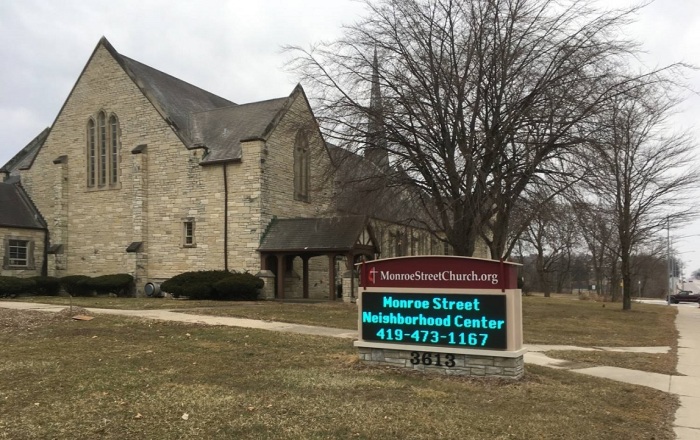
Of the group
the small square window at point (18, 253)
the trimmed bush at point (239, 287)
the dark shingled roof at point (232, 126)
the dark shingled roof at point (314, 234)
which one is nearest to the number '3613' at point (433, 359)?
the dark shingled roof at point (314, 234)

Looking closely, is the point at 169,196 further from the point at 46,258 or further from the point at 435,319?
the point at 435,319

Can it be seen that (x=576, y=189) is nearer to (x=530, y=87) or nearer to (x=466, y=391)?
(x=530, y=87)

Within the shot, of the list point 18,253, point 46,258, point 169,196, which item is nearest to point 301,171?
point 169,196

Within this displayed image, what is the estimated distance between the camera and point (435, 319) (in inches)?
323

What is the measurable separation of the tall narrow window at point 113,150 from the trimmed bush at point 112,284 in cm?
575

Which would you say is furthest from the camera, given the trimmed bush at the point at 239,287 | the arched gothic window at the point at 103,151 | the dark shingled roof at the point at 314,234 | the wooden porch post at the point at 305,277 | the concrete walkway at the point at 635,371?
the arched gothic window at the point at 103,151

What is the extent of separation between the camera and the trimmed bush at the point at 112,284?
28.1m

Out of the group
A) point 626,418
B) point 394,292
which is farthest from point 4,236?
point 626,418

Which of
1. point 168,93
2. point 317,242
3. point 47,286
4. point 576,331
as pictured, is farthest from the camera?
point 168,93

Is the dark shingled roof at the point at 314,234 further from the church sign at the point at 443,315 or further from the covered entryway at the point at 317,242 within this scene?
the church sign at the point at 443,315

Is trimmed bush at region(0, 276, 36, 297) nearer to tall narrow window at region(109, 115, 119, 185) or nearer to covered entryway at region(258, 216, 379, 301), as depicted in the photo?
tall narrow window at region(109, 115, 119, 185)

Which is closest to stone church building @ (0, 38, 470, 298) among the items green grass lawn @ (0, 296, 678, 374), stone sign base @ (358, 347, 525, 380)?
green grass lawn @ (0, 296, 678, 374)

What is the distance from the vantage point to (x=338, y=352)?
10.3 metres

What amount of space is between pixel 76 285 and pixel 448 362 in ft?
85.1
